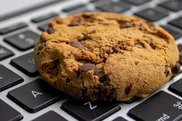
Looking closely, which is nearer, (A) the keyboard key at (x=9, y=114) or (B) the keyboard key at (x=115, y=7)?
(A) the keyboard key at (x=9, y=114)

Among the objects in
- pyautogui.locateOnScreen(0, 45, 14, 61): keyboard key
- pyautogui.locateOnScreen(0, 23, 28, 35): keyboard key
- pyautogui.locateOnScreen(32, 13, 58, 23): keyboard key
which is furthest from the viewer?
pyautogui.locateOnScreen(32, 13, 58, 23): keyboard key

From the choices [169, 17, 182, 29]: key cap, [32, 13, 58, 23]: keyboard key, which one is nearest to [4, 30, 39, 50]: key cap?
[32, 13, 58, 23]: keyboard key

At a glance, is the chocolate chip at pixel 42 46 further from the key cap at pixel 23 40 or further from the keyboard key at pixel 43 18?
the keyboard key at pixel 43 18

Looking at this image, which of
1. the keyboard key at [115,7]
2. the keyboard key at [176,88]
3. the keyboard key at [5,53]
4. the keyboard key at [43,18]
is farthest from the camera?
the keyboard key at [115,7]

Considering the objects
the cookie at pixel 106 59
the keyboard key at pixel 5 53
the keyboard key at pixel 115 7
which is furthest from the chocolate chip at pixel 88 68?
the keyboard key at pixel 115 7

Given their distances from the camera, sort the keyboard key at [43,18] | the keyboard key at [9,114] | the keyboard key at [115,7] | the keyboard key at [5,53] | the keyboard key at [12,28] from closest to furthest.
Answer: the keyboard key at [9,114]
the keyboard key at [5,53]
the keyboard key at [12,28]
the keyboard key at [43,18]
the keyboard key at [115,7]

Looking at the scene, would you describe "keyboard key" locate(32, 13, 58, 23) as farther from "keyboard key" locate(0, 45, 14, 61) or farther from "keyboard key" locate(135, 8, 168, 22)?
"keyboard key" locate(135, 8, 168, 22)

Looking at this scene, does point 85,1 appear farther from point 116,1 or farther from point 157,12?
point 157,12
